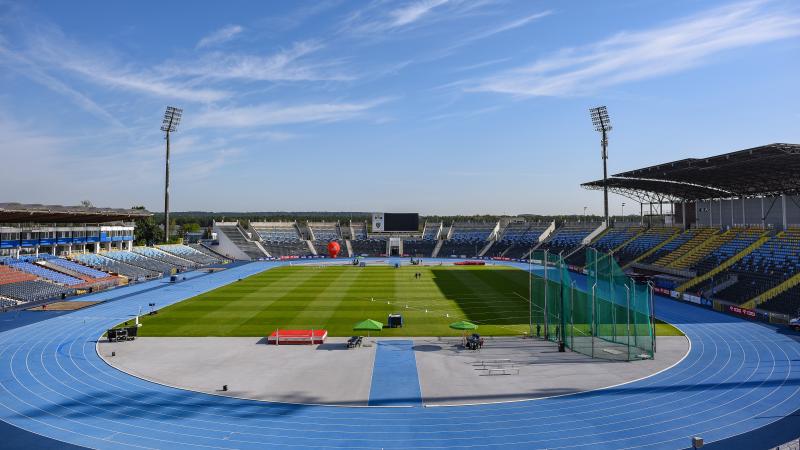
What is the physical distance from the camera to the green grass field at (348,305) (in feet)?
120

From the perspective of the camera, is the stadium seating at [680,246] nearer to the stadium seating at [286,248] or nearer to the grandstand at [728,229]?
the grandstand at [728,229]

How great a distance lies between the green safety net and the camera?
28.8 metres

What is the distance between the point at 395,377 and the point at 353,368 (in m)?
2.76

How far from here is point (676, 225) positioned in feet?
247

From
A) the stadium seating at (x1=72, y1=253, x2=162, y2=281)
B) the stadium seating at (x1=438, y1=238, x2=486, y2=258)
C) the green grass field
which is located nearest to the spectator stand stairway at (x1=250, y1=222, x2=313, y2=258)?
the stadium seating at (x1=438, y1=238, x2=486, y2=258)

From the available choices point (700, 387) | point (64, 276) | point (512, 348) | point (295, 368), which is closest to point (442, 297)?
point (512, 348)

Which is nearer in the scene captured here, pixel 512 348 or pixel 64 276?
pixel 512 348

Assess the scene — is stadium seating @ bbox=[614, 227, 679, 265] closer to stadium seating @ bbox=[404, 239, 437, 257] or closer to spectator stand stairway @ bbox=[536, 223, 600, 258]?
spectator stand stairway @ bbox=[536, 223, 600, 258]

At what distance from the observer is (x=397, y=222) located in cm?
11219

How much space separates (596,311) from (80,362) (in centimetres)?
2985

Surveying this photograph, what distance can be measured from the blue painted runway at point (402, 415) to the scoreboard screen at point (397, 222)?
84.9m

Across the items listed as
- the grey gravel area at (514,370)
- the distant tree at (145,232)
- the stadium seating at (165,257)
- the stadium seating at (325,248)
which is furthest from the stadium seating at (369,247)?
the grey gravel area at (514,370)

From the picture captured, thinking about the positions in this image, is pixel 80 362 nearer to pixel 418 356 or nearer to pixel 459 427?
pixel 418 356

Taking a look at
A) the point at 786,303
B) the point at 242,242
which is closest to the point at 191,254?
the point at 242,242
